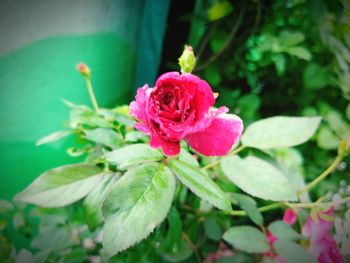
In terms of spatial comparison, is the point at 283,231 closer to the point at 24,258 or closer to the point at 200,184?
the point at 200,184

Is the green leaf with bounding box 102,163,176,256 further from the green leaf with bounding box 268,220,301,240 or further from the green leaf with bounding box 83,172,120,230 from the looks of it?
the green leaf with bounding box 268,220,301,240

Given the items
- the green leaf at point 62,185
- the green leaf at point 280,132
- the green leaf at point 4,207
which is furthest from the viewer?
the green leaf at point 4,207

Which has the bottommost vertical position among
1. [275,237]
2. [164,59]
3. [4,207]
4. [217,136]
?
[4,207]

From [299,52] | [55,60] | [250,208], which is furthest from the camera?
[299,52]

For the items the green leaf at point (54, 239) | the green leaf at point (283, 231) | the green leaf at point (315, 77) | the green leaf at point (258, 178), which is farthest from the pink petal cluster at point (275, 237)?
the green leaf at point (315, 77)

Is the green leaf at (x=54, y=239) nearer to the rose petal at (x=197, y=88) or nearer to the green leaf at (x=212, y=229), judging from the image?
the green leaf at (x=212, y=229)

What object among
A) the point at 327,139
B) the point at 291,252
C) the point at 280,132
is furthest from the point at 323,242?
the point at 327,139

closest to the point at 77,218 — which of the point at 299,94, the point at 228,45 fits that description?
the point at 228,45

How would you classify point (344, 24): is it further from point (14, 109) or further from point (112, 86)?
point (14, 109)
